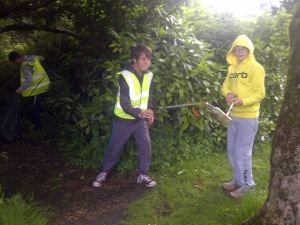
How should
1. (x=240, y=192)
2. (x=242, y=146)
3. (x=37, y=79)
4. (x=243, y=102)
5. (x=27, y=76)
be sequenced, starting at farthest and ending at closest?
(x=37, y=79)
(x=27, y=76)
(x=240, y=192)
(x=242, y=146)
(x=243, y=102)

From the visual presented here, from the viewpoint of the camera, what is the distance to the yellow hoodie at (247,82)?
453 cm

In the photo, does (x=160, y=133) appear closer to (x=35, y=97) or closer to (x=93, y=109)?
(x=93, y=109)

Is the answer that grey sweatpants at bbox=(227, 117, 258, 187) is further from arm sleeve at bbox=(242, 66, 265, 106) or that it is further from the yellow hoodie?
arm sleeve at bbox=(242, 66, 265, 106)

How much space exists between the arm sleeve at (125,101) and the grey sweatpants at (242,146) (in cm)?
120

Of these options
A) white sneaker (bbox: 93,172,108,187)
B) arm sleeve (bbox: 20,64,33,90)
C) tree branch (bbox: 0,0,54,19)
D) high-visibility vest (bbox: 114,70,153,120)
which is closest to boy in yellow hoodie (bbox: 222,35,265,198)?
high-visibility vest (bbox: 114,70,153,120)

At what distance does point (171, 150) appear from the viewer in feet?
19.8

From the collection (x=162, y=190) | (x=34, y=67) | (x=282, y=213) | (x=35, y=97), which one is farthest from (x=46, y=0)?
(x=282, y=213)

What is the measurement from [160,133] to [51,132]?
2399 mm

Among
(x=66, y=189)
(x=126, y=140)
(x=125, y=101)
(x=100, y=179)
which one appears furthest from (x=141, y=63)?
(x=66, y=189)

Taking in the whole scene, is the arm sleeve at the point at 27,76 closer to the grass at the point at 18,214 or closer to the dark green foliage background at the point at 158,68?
the dark green foliage background at the point at 158,68

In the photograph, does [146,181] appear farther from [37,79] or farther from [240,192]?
[37,79]

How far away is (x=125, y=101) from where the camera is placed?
5.02 m

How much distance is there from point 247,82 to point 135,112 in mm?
1418

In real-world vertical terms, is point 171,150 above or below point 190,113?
below
